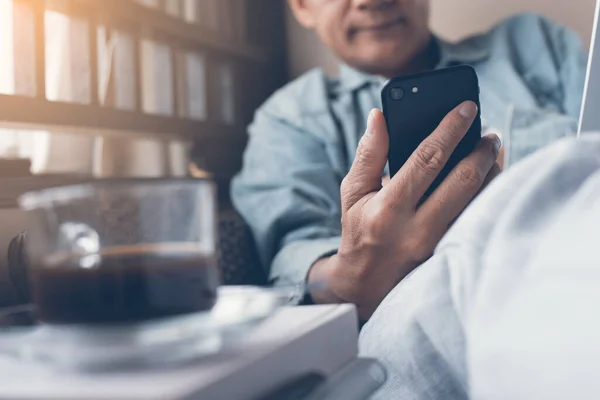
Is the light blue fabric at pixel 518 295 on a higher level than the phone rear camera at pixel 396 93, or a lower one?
lower

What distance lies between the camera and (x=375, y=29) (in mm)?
1053

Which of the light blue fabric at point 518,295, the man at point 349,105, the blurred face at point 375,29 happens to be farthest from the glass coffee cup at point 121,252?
the blurred face at point 375,29

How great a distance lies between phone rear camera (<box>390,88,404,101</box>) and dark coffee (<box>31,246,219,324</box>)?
1.02 feet

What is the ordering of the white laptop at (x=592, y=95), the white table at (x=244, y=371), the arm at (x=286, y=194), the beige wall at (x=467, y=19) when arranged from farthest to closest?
the beige wall at (x=467, y=19), the arm at (x=286, y=194), the white laptop at (x=592, y=95), the white table at (x=244, y=371)

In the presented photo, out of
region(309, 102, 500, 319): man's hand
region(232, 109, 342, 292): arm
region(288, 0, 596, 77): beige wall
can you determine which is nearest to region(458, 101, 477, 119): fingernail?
region(309, 102, 500, 319): man's hand

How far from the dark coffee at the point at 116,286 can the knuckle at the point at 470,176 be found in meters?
0.31

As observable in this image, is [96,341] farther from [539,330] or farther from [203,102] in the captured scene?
[203,102]

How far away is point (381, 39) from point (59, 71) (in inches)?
19.1

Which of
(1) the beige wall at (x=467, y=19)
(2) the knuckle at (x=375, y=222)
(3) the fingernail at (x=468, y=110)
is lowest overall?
(2) the knuckle at (x=375, y=222)

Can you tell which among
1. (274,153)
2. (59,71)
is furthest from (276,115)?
(59,71)

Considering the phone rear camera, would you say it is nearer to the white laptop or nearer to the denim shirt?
the white laptop

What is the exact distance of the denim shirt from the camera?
0.97m

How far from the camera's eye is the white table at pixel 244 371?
9.7 inches

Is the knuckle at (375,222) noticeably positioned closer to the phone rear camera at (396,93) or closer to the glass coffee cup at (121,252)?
the phone rear camera at (396,93)
